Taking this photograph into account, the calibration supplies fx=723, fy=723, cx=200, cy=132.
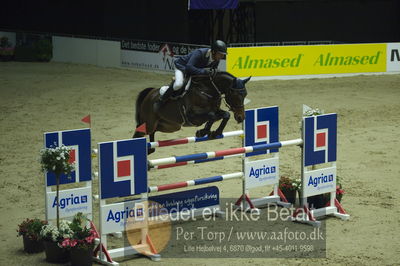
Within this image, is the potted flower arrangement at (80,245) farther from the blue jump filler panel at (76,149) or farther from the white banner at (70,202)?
the blue jump filler panel at (76,149)

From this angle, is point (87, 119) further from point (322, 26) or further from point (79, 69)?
point (322, 26)

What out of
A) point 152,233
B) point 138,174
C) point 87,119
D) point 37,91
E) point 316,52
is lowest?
point 152,233

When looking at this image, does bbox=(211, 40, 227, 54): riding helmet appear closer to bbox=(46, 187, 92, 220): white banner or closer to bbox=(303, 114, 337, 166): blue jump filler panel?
bbox=(303, 114, 337, 166): blue jump filler panel

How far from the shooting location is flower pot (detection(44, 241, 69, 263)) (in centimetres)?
821

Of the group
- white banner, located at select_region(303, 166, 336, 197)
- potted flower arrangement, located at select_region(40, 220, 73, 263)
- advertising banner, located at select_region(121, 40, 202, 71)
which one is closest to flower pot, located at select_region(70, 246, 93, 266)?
potted flower arrangement, located at select_region(40, 220, 73, 263)

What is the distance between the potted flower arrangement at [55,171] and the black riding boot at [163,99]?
220cm

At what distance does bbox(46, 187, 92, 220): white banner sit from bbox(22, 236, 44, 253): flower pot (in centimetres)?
33

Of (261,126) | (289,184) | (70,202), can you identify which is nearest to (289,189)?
(289,184)

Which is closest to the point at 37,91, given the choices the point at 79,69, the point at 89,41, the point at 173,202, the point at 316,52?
the point at 79,69

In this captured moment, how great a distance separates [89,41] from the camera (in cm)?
2712

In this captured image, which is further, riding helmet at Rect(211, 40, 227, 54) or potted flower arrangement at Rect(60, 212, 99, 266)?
riding helmet at Rect(211, 40, 227, 54)

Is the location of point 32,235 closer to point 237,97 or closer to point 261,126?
point 237,97

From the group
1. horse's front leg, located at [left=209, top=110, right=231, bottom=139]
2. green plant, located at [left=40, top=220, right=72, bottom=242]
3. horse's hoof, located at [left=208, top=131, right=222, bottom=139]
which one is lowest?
green plant, located at [left=40, top=220, right=72, bottom=242]

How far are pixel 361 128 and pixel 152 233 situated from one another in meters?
8.05
